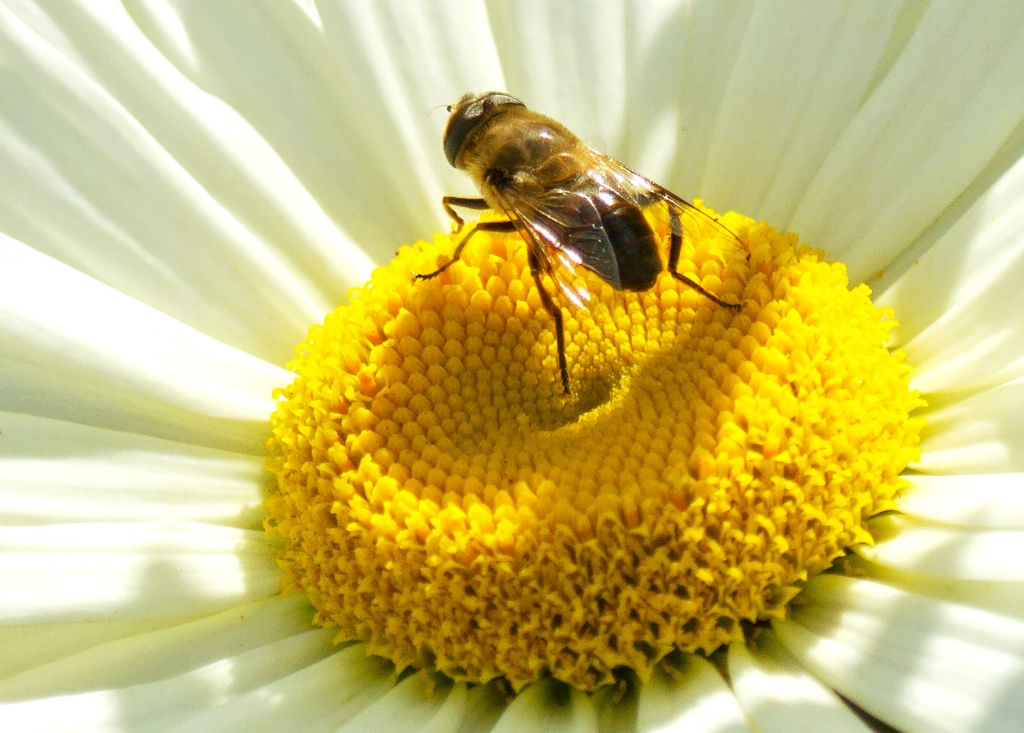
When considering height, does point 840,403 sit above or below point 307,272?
below

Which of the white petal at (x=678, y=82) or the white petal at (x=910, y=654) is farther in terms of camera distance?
the white petal at (x=678, y=82)

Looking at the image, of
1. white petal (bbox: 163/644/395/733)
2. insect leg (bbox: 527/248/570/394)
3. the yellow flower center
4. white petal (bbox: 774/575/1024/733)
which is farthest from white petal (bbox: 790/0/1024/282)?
white petal (bbox: 163/644/395/733)

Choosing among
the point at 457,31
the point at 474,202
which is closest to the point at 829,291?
the point at 474,202

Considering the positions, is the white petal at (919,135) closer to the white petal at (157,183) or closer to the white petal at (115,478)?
the white petal at (157,183)

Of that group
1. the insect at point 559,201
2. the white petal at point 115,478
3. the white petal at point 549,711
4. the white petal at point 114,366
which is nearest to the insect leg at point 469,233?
Result: the insect at point 559,201

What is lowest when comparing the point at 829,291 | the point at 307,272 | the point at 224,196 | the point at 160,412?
the point at 829,291

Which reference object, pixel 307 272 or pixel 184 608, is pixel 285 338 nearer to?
pixel 307 272

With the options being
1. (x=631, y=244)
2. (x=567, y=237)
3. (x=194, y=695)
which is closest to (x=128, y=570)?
(x=194, y=695)
